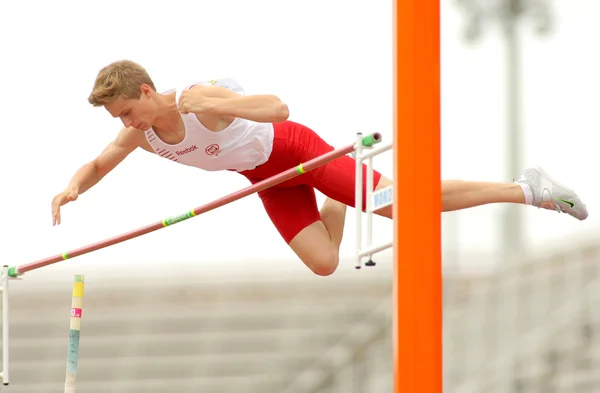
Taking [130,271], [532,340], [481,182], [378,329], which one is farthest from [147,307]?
[481,182]

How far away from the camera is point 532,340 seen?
7.31m

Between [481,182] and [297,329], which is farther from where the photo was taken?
[297,329]

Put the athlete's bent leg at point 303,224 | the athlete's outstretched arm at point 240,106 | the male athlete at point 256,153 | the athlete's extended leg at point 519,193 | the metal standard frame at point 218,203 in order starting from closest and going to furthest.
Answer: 1. the metal standard frame at point 218,203
2. the athlete's outstretched arm at point 240,106
3. the male athlete at point 256,153
4. the athlete's extended leg at point 519,193
5. the athlete's bent leg at point 303,224

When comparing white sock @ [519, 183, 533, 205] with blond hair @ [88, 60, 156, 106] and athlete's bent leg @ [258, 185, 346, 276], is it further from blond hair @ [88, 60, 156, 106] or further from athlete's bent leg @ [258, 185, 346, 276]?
blond hair @ [88, 60, 156, 106]

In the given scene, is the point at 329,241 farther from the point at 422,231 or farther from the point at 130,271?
the point at 130,271

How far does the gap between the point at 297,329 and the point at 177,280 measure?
115 centimetres

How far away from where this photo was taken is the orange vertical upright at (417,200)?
2395 millimetres

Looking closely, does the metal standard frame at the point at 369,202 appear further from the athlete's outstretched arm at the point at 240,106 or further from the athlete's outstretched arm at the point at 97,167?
the athlete's outstretched arm at the point at 97,167

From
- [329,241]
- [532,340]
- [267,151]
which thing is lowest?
[532,340]

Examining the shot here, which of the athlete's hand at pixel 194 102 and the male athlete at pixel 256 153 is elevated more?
the athlete's hand at pixel 194 102

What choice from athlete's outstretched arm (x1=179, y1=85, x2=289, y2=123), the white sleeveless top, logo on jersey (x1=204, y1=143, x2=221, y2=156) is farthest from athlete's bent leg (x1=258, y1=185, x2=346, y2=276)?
athlete's outstretched arm (x1=179, y1=85, x2=289, y2=123)

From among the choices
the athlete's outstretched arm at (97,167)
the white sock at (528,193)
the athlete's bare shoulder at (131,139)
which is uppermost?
the athlete's bare shoulder at (131,139)

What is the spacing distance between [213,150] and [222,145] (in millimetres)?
37

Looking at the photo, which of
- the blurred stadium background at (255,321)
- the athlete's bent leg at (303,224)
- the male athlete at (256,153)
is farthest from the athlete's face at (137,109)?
the blurred stadium background at (255,321)
